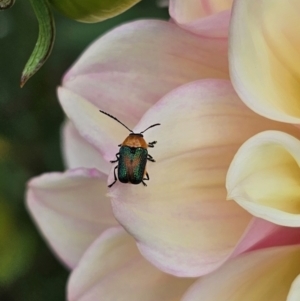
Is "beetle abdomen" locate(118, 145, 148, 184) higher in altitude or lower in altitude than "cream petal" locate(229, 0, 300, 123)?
lower

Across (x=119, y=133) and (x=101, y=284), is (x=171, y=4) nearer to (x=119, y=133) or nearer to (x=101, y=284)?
(x=119, y=133)

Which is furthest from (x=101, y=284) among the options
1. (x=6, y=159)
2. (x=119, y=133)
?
(x=6, y=159)

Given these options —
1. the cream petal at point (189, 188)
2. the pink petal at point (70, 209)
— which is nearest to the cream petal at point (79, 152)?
the pink petal at point (70, 209)

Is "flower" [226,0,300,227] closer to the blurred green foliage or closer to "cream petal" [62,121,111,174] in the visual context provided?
"cream petal" [62,121,111,174]

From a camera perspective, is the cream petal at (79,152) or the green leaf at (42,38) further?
the cream petal at (79,152)

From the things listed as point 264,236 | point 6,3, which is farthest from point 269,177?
point 6,3

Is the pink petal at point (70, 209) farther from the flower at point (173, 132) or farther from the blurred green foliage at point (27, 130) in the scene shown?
the blurred green foliage at point (27, 130)

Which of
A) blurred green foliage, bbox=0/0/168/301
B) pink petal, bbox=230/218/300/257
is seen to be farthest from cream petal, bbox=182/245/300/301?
blurred green foliage, bbox=0/0/168/301
